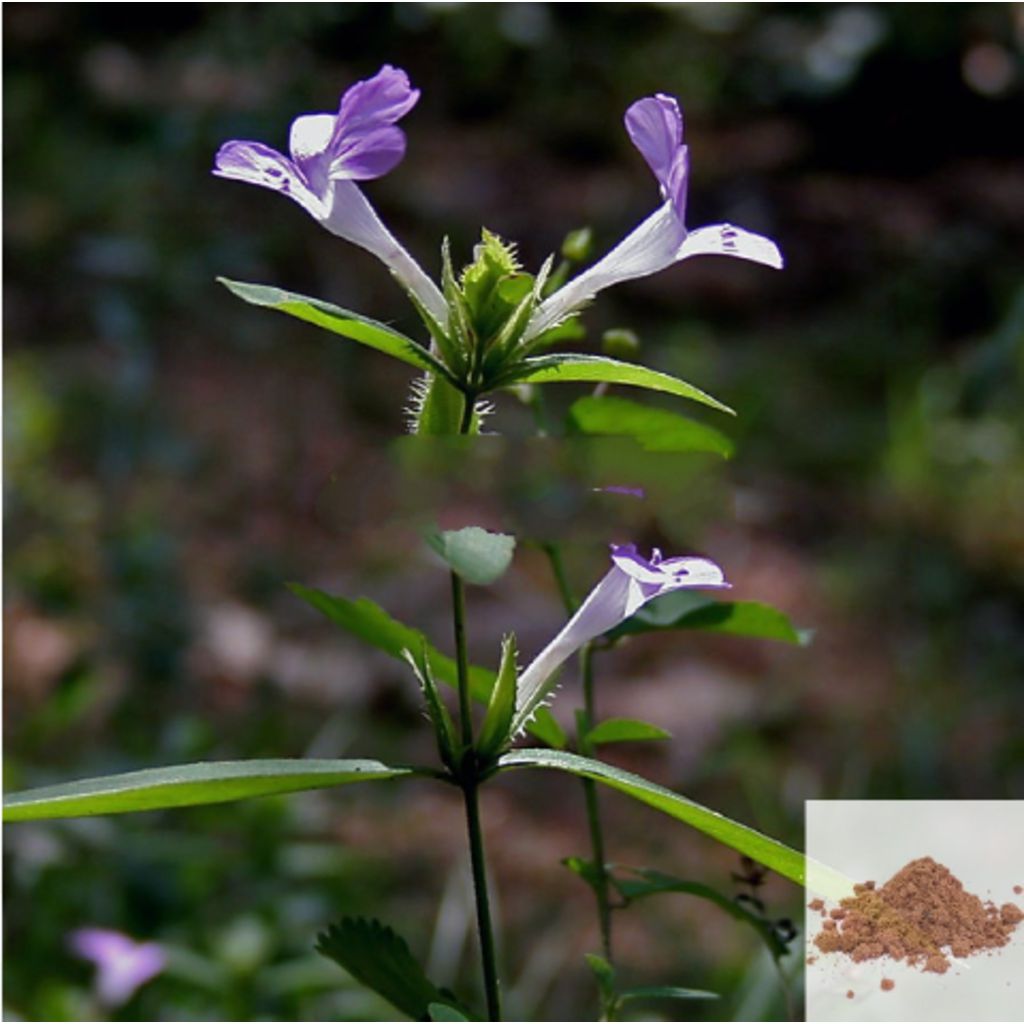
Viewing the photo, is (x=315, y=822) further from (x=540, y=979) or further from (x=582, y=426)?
(x=582, y=426)

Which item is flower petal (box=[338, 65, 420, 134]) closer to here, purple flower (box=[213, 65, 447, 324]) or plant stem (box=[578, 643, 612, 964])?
purple flower (box=[213, 65, 447, 324])

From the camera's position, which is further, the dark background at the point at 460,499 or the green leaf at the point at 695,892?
the dark background at the point at 460,499

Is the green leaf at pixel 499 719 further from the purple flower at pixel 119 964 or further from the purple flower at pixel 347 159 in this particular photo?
the purple flower at pixel 119 964

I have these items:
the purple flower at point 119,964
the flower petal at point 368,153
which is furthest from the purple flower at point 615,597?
the purple flower at point 119,964

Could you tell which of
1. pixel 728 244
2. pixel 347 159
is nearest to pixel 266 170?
pixel 347 159

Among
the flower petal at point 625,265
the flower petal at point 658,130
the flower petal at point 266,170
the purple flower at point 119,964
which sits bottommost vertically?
the purple flower at point 119,964

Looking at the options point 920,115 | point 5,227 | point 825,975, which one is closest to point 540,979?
point 825,975
